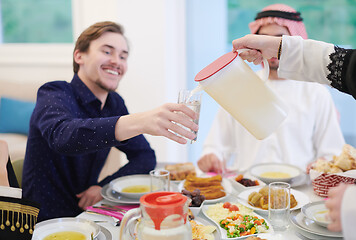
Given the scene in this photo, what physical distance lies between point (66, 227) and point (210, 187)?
0.54m

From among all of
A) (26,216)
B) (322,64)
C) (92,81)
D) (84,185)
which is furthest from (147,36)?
(26,216)

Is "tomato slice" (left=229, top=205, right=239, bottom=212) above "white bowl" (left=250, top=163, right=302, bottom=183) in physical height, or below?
above

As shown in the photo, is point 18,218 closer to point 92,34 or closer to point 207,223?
point 207,223

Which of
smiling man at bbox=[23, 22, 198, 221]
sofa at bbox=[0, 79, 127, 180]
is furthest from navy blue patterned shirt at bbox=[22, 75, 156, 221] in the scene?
sofa at bbox=[0, 79, 127, 180]

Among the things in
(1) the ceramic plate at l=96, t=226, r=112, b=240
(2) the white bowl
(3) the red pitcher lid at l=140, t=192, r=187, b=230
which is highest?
(3) the red pitcher lid at l=140, t=192, r=187, b=230

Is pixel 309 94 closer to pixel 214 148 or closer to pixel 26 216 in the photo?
pixel 214 148

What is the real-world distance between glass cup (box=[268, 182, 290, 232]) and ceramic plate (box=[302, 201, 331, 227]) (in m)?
0.06

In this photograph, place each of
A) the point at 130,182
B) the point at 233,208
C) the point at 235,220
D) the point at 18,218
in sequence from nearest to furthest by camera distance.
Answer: the point at 18,218, the point at 235,220, the point at 233,208, the point at 130,182

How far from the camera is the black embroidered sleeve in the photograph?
1.17 meters

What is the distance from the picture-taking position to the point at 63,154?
4.79 feet

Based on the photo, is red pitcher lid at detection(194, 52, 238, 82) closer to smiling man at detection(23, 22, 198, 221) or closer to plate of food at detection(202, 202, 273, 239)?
smiling man at detection(23, 22, 198, 221)

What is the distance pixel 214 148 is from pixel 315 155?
58cm

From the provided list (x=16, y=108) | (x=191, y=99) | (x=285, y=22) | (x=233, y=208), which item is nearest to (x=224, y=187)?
(x=233, y=208)

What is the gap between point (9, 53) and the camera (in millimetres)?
4289
